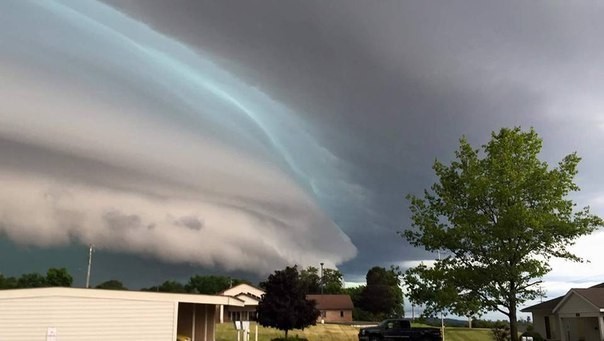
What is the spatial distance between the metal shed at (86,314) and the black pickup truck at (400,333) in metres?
12.7

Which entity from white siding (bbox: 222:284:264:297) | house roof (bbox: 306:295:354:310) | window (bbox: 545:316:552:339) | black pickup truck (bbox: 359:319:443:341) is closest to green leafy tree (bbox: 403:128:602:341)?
black pickup truck (bbox: 359:319:443:341)

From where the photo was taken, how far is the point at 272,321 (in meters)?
39.7

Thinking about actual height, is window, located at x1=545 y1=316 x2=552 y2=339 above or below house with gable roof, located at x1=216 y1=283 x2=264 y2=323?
below

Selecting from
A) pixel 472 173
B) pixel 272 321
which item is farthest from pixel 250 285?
pixel 472 173

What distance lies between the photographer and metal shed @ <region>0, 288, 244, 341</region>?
A: 23109mm

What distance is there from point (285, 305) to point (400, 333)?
9911mm

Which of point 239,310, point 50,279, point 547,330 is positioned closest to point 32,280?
point 50,279

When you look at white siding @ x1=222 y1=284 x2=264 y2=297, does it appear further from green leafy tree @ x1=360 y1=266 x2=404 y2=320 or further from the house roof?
green leafy tree @ x1=360 y1=266 x2=404 y2=320

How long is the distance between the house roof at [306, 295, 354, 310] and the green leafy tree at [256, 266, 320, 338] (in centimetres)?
4173

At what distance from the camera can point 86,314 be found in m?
24.2

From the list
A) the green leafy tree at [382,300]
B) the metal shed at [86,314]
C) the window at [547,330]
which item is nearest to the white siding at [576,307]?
the window at [547,330]

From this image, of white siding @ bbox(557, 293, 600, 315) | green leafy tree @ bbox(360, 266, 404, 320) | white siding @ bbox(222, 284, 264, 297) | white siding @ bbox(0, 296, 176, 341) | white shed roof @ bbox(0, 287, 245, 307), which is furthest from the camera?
green leafy tree @ bbox(360, 266, 404, 320)

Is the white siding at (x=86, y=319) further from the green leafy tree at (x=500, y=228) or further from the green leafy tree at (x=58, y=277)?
the green leafy tree at (x=58, y=277)

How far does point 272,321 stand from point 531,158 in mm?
22322
